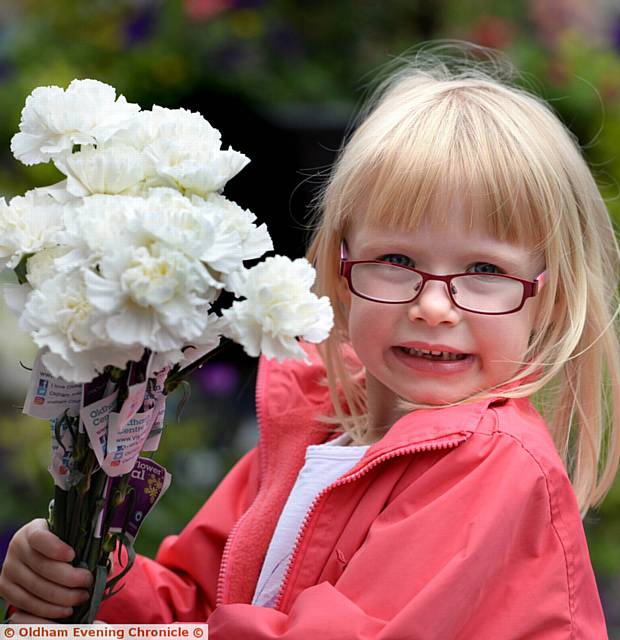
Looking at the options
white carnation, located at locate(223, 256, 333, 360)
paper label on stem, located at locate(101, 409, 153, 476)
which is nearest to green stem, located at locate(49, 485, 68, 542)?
paper label on stem, located at locate(101, 409, 153, 476)

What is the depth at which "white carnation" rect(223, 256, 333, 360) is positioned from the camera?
1338 mm

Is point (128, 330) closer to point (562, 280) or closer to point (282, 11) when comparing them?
point (562, 280)

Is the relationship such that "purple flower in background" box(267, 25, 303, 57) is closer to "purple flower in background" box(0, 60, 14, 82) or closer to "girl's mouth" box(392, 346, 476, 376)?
"purple flower in background" box(0, 60, 14, 82)

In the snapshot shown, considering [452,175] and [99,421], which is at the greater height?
[452,175]

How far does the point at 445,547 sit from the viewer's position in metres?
1.53

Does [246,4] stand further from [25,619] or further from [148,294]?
[148,294]

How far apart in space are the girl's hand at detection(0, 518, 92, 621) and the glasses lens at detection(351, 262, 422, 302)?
62 centimetres

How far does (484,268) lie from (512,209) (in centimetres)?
10

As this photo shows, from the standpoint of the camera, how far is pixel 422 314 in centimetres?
171

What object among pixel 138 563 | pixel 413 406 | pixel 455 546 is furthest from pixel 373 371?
pixel 138 563

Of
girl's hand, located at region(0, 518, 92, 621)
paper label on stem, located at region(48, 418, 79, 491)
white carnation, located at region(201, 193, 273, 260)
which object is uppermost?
white carnation, located at region(201, 193, 273, 260)

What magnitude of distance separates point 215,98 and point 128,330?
284 cm

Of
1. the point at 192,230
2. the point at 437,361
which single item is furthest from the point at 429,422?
the point at 192,230

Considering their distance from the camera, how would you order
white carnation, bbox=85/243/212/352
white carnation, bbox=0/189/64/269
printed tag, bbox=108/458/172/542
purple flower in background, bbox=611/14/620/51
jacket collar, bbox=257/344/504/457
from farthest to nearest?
purple flower in background, bbox=611/14/620/51
jacket collar, bbox=257/344/504/457
printed tag, bbox=108/458/172/542
white carnation, bbox=0/189/64/269
white carnation, bbox=85/243/212/352
